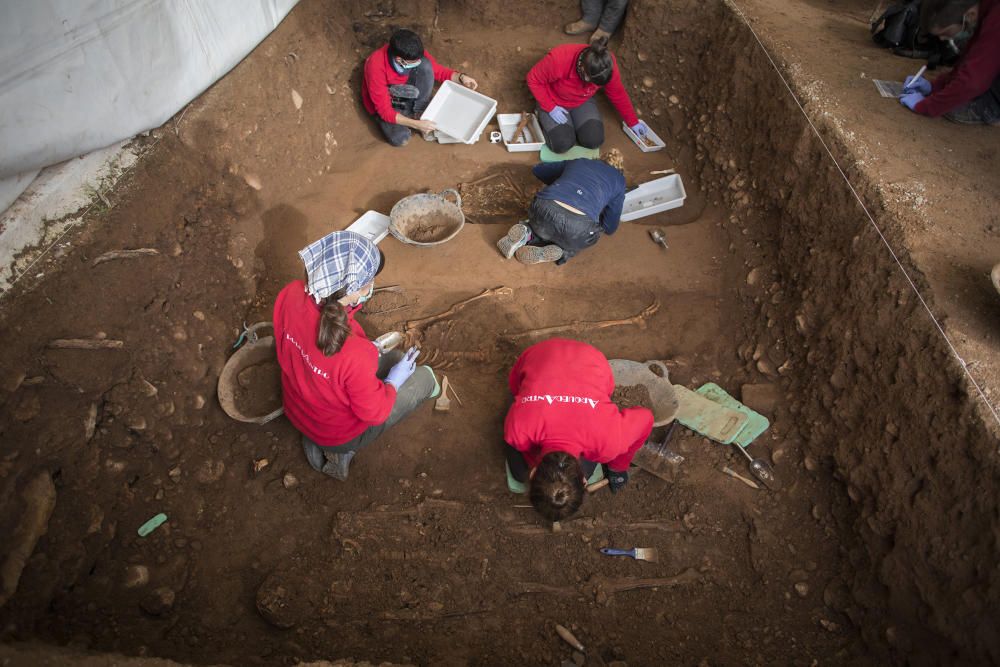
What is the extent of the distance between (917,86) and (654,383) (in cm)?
308

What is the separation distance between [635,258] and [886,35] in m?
2.94

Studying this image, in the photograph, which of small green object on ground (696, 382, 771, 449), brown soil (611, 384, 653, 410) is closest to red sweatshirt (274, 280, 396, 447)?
brown soil (611, 384, 653, 410)

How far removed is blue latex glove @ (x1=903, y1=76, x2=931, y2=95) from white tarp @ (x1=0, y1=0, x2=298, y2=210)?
16.6 feet

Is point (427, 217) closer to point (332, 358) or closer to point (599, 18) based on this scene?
point (332, 358)

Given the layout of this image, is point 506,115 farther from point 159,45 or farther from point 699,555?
point 699,555

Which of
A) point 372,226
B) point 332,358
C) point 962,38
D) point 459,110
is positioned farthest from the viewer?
point 459,110

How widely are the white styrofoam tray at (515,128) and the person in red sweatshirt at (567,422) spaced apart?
2.81 m

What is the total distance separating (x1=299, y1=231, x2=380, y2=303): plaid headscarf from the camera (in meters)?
2.90

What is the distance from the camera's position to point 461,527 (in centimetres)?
331

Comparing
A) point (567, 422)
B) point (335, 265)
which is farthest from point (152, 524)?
point (567, 422)

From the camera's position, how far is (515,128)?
551 cm

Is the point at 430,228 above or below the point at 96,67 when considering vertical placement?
below

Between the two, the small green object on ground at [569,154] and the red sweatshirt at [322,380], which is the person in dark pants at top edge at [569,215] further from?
the red sweatshirt at [322,380]

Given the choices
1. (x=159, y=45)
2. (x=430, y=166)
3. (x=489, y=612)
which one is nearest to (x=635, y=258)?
(x=430, y=166)
